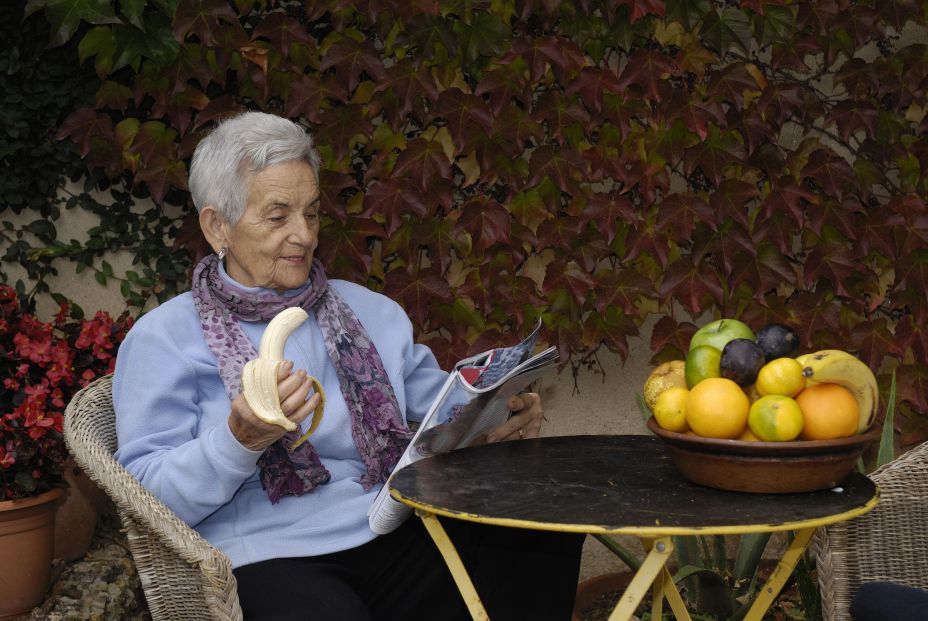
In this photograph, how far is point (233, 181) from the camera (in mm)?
2211

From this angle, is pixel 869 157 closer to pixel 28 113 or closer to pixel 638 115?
pixel 638 115

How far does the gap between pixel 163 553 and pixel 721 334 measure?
1.10m

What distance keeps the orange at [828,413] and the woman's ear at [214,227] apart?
138cm

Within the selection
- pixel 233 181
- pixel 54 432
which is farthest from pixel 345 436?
pixel 54 432

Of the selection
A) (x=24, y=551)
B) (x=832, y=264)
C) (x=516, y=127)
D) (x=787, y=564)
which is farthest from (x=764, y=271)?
(x=24, y=551)

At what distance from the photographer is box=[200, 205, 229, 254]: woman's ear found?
2283mm

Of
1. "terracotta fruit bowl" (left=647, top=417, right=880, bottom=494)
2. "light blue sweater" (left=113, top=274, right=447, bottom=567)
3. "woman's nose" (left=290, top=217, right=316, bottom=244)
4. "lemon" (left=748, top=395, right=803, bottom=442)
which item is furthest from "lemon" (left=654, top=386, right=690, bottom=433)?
"woman's nose" (left=290, top=217, right=316, bottom=244)

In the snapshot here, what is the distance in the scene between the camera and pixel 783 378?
5.03 ft

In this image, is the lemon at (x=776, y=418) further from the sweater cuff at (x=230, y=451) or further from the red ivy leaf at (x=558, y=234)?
the red ivy leaf at (x=558, y=234)

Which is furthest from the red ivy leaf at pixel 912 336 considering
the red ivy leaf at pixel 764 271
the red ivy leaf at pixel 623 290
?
the red ivy leaf at pixel 623 290

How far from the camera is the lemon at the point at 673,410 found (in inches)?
63.2

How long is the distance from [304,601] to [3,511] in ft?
4.00

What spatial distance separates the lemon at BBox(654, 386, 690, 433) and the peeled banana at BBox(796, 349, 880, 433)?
20 centimetres

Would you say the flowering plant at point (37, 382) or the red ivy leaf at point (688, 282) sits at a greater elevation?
the red ivy leaf at point (688, 282)
